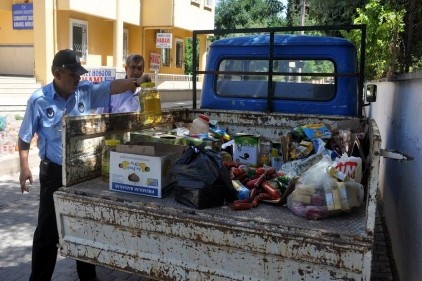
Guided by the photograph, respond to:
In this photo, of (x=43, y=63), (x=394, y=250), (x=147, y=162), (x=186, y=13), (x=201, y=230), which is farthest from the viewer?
(x=186, y=13)

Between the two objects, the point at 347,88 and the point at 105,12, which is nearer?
the point at 347,88

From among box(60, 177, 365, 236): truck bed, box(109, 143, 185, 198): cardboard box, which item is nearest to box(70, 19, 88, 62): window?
box(109, 143, 185, 198): cardboard box

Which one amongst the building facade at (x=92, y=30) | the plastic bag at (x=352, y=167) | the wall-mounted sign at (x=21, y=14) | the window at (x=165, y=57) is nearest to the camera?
the plastic bag at (x=352, y=167)

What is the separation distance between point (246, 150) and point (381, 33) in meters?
9.23

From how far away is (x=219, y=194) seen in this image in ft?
8.27

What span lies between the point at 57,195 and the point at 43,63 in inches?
507

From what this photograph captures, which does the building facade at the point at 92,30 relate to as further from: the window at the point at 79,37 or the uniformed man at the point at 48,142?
the uniformed man at the point at 48,142

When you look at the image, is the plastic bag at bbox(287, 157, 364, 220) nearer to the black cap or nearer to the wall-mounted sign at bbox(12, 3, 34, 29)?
the black cap

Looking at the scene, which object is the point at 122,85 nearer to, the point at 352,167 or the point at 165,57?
the point at 352,167

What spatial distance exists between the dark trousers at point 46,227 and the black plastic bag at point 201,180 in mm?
1226

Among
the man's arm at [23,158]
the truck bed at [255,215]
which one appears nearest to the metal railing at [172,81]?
the man's arm at [23,158]

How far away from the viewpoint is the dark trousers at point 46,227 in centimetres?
329

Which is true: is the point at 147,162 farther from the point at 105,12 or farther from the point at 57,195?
the point at 105,12

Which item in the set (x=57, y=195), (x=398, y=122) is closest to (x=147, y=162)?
(x=57, y=195)
